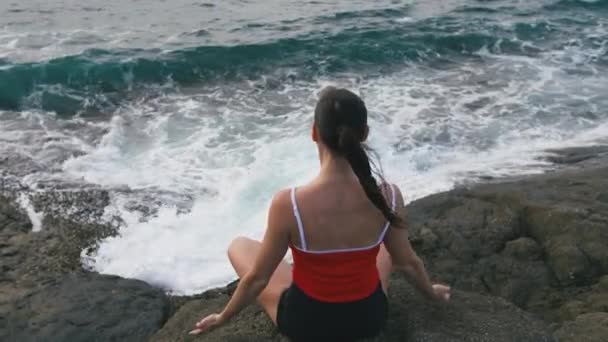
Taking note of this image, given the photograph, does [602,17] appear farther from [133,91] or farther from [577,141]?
[133,91]

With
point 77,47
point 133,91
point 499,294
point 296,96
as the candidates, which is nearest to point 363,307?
point 499,294

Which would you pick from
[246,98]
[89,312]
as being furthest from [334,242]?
[246,98]

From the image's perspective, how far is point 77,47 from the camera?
13.4 m

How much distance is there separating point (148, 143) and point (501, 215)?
18.7 ft

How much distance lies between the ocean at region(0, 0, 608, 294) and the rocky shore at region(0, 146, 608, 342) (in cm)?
72

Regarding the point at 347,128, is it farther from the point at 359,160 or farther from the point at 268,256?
the point at 268,256

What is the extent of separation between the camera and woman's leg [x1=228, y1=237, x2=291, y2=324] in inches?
135

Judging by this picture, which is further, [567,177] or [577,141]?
[577,141]

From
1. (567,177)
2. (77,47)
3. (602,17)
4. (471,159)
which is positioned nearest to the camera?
(567,177)

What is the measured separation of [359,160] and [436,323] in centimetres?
133

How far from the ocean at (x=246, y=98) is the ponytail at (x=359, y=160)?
3.38m

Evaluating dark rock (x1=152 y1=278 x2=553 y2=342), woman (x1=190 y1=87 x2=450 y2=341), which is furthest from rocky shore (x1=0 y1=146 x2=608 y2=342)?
woman (x1=190 y1=87 x2=450 y2=341)

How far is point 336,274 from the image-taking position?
3020mm

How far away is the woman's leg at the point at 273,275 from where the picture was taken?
344cm
